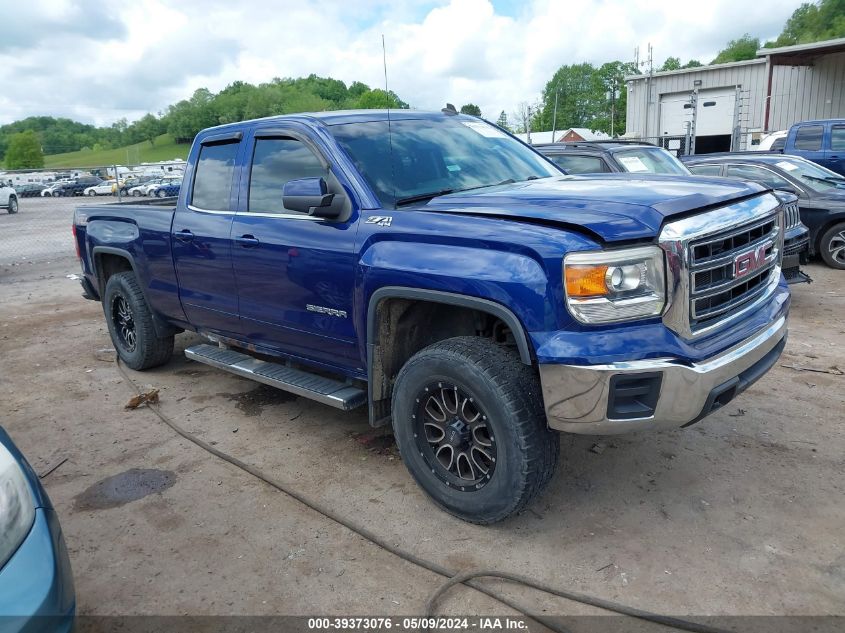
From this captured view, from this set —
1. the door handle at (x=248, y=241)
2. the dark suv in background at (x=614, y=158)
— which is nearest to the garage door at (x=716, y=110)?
the dark suv in background at (x=614, y=158)

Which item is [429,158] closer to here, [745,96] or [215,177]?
[215,177]

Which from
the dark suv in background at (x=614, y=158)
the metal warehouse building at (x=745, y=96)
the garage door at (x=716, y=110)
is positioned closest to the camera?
the dark suv in background at (x=614, y=158)

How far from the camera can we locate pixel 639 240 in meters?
2.79

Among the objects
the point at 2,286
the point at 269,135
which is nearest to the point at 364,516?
the point at 269,135

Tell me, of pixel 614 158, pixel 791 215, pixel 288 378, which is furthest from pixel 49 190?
pixel 288 378

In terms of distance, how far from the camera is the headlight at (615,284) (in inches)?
108

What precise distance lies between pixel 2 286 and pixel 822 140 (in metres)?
16.0

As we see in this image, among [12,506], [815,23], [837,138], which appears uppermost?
[815,23]

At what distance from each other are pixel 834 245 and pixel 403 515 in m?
8.42

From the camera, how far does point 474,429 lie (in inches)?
127

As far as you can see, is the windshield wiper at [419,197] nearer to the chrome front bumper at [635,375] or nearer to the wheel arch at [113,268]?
the chrome front bumper at [635,375]

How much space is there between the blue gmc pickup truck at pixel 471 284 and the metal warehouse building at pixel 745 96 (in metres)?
20.9

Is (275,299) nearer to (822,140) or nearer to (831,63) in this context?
(822,140)

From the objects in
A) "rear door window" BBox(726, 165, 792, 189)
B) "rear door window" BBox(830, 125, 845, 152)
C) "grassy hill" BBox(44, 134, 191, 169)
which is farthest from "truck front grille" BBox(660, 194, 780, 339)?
"grassy hill" BBox(44, 134, 191, 169)
